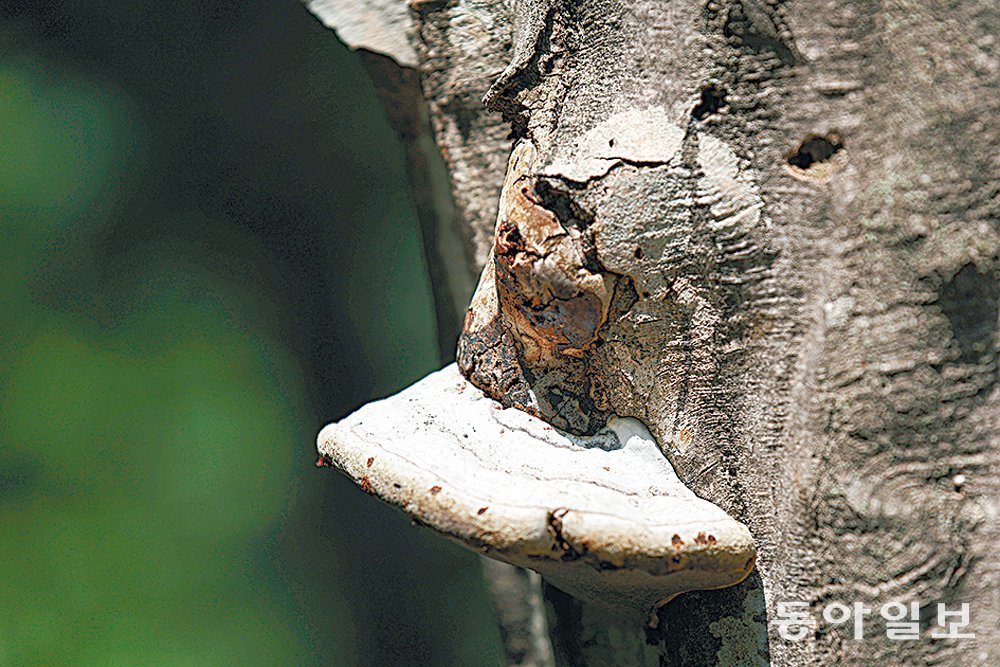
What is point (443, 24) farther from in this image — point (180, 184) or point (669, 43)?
point (180, 184)

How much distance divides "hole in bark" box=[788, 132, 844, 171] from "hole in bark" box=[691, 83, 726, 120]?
2.7 inches

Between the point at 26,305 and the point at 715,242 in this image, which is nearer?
the point at 715,242

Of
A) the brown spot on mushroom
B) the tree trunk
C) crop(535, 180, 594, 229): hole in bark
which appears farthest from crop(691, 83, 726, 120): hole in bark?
the brown spot on mushroom

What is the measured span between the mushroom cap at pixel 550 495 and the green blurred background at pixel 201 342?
5.29 feet

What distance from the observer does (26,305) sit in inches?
87.4

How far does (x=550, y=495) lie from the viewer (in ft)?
2.31

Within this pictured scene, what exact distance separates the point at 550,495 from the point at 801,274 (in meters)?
0.26

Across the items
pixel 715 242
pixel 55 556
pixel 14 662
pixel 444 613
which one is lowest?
pixel 444 613

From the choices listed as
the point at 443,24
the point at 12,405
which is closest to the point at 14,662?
the point at 12,405

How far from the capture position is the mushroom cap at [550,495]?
68 cm

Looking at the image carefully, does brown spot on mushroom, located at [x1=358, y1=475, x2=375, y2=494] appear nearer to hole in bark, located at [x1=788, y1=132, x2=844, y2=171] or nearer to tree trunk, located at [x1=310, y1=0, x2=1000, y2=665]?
tree trunk, located at [x1=310, y1=0, x2=1000, y2=665]

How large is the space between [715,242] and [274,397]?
1.90 m
